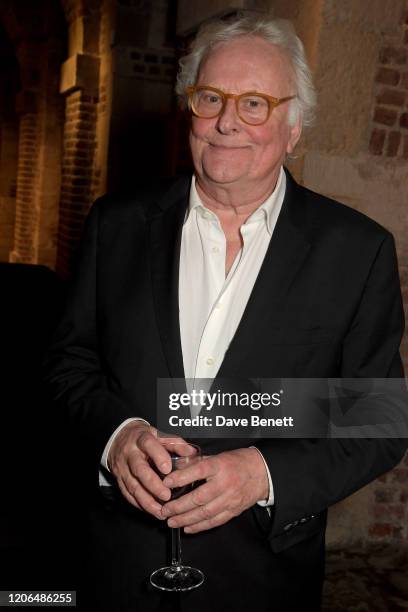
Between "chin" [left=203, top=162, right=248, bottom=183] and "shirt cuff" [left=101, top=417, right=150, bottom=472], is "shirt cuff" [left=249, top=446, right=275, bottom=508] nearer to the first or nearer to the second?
"shirt cuff" [left=101, top=417, right=150, bottom=472]

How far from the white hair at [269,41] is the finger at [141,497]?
3.83ft

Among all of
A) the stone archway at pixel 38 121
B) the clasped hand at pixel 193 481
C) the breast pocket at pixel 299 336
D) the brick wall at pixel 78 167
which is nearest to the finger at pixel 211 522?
the clasped hand at pixel 193 481

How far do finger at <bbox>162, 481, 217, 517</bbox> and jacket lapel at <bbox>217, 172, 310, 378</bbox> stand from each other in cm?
38

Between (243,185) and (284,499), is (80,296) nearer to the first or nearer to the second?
(243,185)

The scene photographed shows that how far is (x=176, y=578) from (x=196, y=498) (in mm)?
389

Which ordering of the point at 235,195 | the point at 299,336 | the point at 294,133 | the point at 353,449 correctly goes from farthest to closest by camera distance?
1. the point at 294,133
2. the point at 235,195
3. the point at 299,336
4. the point at 353,449

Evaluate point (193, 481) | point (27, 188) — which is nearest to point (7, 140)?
point (27, 188)

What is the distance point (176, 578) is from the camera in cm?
170

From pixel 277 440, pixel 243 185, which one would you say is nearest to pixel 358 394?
pixel 277 440

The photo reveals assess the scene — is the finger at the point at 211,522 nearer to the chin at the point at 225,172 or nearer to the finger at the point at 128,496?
the finger at the point at 128,496

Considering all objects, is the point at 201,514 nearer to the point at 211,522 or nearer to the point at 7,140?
the point at 211,522

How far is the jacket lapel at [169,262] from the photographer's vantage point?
1.78m

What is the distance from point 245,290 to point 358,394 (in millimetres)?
448

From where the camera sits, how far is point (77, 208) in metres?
7.86
